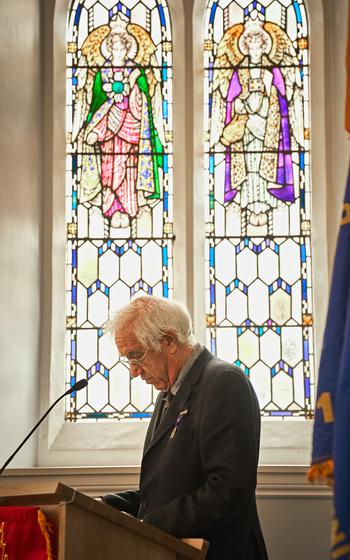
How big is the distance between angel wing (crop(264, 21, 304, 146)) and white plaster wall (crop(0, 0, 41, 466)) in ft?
4.97

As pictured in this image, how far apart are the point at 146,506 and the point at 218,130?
3238mm

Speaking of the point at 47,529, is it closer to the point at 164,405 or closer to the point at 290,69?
the point at 164,405

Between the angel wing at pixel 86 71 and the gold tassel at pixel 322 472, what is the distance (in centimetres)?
449

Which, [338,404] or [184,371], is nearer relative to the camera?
[338,404]

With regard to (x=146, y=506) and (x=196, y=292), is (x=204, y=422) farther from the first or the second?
(x=196, y=292)

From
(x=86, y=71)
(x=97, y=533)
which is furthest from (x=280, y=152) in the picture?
(x=97, y=533)

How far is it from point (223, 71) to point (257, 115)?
37 cm

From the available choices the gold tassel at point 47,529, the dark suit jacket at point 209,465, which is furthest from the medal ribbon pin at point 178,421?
the gold tassel at point 47,529

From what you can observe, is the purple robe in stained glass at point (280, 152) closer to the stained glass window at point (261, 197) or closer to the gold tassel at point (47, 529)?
the stained glass window at point (261, 197)

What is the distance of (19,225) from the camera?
580 cm

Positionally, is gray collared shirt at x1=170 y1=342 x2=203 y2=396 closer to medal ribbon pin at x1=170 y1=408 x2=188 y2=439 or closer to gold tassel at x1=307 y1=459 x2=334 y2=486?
medal ribbon pin at x1=170 y1=408 x2=188 y2=439

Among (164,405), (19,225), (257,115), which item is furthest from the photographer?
(257,115)

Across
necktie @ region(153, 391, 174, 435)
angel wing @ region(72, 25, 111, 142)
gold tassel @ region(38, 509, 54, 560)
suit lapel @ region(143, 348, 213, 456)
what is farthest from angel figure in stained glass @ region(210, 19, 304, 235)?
gold tassel @ region(38, 509, 54, 560)

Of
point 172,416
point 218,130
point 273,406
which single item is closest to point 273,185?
point 218,130
